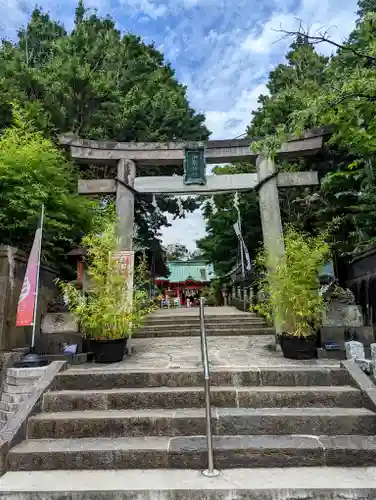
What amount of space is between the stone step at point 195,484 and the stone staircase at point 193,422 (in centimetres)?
11

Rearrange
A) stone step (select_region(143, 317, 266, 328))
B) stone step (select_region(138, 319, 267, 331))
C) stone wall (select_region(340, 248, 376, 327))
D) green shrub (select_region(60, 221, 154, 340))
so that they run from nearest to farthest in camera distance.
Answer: green shrub (select_region(60, 221, 154, 340)) → stone wall (select_region(340, 248, 376, 327)) → stone step (select_region(138, 319, 267, 331)) → stone step (select_region(143, 317, 266, 328))

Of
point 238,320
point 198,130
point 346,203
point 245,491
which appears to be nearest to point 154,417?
point 245,491

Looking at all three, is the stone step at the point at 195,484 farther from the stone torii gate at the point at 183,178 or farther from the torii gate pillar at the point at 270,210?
the stone torii gate at the point at 183,178

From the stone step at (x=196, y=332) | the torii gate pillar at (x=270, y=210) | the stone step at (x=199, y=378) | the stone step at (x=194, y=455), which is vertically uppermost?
the torii gate pillar at (x=270, y=210)

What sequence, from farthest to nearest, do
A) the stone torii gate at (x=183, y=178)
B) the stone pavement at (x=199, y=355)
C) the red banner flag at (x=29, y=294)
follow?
the stone torii gate at (x=183, y=178), the red banner flag at (x=29, y=294), the stone pavement at (x=199, y=355)

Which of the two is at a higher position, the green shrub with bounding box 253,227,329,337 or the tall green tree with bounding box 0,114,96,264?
the tall green tree with bounding box 0,114,96,264

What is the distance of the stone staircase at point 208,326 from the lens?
8.59 meters

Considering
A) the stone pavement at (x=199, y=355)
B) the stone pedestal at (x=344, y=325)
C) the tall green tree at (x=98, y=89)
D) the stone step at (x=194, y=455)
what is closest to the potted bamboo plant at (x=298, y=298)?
the stone pavement at (x=199, y=355)

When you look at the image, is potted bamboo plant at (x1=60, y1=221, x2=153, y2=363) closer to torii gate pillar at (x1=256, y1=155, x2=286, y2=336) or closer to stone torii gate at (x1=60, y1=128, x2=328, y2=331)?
stone torii gate at (x1=60, y1=128, x2=328, y2=331)

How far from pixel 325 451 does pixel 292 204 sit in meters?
11.7

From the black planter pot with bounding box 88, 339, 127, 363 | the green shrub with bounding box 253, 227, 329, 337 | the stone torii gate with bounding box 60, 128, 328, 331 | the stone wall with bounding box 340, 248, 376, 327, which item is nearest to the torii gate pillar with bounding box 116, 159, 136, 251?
the stone torii gate with bounding box 60, 128, 328, 331

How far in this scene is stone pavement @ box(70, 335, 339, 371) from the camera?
16.0 feet

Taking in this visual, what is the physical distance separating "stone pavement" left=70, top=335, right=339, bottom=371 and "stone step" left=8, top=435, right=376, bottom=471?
4.72 feet

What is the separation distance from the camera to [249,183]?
7551 millimetres
